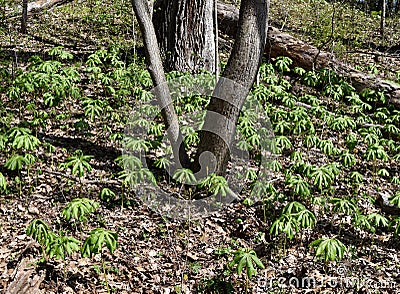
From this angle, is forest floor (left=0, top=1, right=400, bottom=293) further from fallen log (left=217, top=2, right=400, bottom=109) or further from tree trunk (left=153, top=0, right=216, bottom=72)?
fallen log (left=217, top=2, right=400, bottom=109)

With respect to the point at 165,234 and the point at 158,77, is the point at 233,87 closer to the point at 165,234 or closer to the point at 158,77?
the point at 158,77

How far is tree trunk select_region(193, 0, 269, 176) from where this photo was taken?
4.06 metres

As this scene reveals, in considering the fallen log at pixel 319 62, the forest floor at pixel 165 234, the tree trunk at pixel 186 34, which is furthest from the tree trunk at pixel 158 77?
the fallen log at pixel 319 62

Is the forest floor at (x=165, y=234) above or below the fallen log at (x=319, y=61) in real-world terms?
below

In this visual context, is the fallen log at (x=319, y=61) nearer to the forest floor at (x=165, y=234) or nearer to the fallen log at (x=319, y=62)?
the fallen log at (x=319, y=62)

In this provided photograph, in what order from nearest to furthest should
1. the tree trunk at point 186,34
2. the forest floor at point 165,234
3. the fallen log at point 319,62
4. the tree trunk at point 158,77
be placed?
the forest floor at point 165,234 → the tree trunk at point 158,77 → the tree trunk at point 186,34 → the fallen log at point 319,62

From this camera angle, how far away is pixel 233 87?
4.21m

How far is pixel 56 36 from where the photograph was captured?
28.3 ft

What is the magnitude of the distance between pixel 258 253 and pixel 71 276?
163 cm

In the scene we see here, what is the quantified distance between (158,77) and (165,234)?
1543 mm

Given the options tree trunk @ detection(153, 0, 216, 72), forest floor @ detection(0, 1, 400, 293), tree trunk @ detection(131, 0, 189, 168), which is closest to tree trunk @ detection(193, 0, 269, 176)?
tree trunk @ detection(131, 0, 189, 168)

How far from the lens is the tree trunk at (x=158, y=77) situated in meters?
4.01

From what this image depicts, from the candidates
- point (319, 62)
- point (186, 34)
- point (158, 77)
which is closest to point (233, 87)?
point (158, 77)

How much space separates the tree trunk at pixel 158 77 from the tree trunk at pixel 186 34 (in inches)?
103
